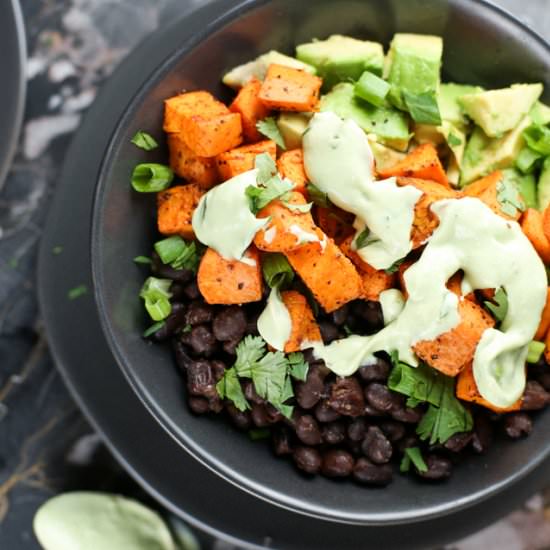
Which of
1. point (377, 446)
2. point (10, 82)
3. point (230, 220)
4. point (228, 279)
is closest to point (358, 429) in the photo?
point (377, 446)

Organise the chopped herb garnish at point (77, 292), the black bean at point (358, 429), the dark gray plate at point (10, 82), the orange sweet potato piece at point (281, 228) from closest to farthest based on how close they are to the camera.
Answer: the orange sweet potato piece at point (281, 228) < the black bean at point (358, 429) < the dark gray plate at point (10, 82) < the chopped herb garnish at point (77, 292)

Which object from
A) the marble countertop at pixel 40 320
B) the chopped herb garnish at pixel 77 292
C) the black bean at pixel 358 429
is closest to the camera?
the black bean at pixel 358 429

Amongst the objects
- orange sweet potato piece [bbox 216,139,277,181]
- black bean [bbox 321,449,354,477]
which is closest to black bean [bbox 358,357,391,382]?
black bean [bbox 321,449,354,477]

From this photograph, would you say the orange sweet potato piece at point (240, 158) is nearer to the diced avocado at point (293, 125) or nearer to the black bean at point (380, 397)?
the diced avocado at point (293, 125)

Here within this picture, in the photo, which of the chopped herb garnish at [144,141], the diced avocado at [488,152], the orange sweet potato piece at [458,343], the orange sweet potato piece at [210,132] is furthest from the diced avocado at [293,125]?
the orange sweet potato piece at [458,343]

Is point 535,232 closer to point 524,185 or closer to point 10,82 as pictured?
point 524,185

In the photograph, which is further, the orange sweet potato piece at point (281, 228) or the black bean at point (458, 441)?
the black bean at point (458, 441)
